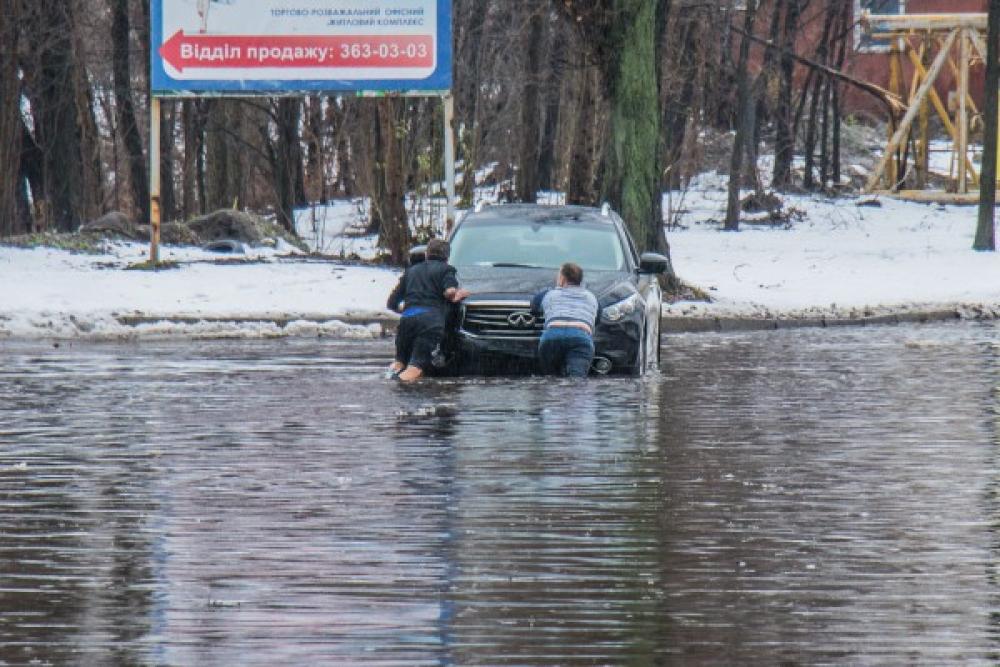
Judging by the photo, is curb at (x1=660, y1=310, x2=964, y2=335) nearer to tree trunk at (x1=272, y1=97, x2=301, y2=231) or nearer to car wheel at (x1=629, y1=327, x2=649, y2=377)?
car wheel at (x1=629, y1=327, x2=649, y2=377)

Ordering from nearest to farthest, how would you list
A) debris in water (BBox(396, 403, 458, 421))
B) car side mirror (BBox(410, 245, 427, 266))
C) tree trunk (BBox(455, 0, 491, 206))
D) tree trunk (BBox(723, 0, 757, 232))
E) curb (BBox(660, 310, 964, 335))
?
debris in water (BBox(396, 403, 458, 421)) < car side mirror (BBox(410, 245, 427, 266)) < curb (BBox(660, 310, 964, 335)) < tree trunk (BBox(723, 0, 757, 232)) < tree trunk (BBox(455, 0, 491, 206))

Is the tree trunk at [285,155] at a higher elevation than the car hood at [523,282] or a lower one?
lower

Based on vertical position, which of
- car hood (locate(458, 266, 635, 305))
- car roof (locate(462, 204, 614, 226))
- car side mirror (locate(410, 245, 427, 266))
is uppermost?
car roof (locate(462, 204, 614, 226))

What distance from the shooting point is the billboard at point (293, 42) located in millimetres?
31656

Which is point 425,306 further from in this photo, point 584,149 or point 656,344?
point 584,149

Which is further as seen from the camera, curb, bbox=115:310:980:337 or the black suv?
curb, bbox=115:310:980:337

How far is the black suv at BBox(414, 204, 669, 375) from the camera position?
743 inches

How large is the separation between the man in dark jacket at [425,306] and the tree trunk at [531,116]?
2661cm

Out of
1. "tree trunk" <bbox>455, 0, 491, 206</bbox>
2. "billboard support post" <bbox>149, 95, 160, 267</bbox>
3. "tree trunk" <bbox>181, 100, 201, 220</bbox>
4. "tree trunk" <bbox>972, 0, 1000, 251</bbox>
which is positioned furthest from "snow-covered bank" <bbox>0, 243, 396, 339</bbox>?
"tree trunk" <bbox>181, 100, 201, 220</bbox>

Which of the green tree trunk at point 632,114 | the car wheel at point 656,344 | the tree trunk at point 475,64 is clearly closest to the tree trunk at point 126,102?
the tree trunk at point 475,64

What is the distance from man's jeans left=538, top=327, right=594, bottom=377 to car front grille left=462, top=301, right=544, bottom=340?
423 mm

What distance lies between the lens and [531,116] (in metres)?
48.6

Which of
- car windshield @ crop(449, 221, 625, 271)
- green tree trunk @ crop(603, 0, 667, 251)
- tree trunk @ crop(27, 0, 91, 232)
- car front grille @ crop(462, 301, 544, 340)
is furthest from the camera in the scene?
tree trunk @ crop(27, 0, 91, 232)

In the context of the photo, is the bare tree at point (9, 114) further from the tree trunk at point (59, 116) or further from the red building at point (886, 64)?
the red building at point (886, 64)
